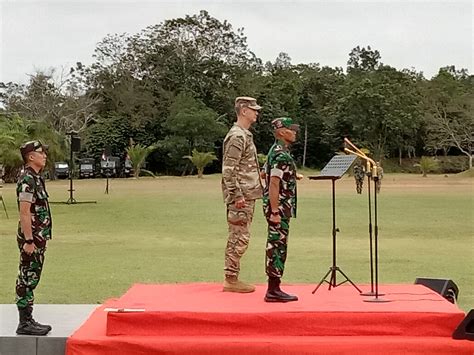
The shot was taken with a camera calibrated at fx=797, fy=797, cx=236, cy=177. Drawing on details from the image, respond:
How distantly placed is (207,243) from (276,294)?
7366 millimetres

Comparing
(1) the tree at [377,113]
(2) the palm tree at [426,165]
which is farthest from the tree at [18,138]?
(2) the palm tree at [426,165]

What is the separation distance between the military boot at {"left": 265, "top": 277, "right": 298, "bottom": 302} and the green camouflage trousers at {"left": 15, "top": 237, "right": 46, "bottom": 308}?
5.08ft

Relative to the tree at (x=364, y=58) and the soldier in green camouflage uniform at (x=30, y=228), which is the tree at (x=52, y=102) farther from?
the soldier in green camouflage uniform at (x=30, y=228)

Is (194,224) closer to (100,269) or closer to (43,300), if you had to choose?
(100,269)

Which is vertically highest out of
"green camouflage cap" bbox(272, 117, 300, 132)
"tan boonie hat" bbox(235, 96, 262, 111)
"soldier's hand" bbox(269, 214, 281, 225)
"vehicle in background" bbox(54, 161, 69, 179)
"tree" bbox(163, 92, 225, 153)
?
"tree" bbox(163, 92, 225, 153)

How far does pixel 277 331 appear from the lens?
499 cm

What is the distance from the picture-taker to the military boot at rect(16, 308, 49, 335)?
507 centimetres

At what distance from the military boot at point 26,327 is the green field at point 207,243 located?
7.93 ft

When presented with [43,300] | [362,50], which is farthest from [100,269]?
[362,50]

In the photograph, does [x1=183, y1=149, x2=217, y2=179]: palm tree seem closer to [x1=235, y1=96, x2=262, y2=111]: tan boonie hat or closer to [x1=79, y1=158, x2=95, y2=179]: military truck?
[x1=79, y1=158, x2=95, y2=179]: military truck

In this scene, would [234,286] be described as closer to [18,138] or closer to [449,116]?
[18,138]

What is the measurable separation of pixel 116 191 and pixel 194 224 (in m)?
11.8

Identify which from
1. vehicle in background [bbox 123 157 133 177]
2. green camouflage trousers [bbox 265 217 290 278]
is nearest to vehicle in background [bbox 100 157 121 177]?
vehicle in background [bbox 123 157 133 177]

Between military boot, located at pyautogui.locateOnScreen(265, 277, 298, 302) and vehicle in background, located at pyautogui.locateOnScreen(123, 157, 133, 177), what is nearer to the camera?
military boot, located at pyautogui.locateOnScreen(265, 277, 298, 302)
